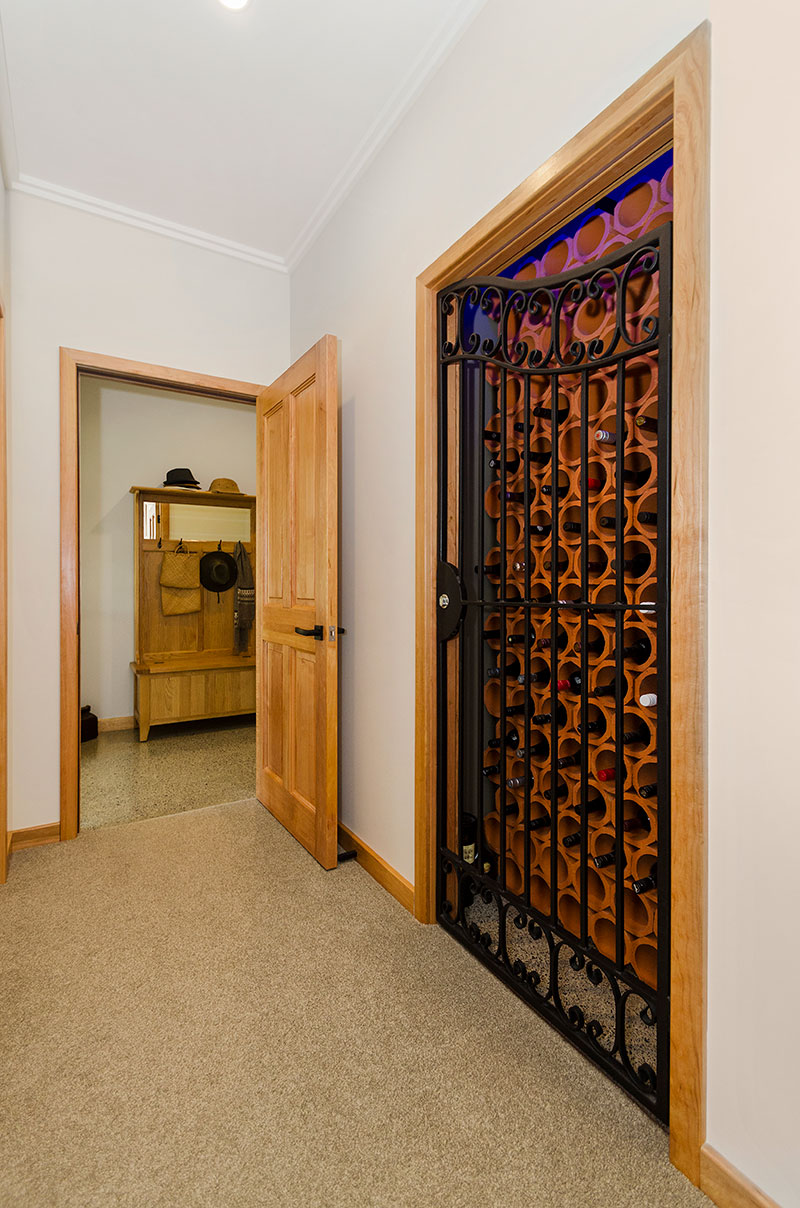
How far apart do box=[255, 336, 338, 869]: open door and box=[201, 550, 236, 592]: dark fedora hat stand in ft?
6.55

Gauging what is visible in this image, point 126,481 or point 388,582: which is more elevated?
point 126,481

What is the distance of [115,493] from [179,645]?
1298mm

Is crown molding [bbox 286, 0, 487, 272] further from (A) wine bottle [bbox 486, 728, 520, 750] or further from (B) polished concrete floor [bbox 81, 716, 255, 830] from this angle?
(B) polished concrete floor [bbox 81, 716, 255, 830]

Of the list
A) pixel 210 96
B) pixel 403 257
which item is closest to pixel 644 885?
pixel 403 257

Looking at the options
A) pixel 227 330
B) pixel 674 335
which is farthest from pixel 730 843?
pixel 227 330

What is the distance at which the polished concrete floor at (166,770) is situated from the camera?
325cm

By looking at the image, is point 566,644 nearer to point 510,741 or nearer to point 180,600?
point 510,741

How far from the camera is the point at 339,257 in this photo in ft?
9.11

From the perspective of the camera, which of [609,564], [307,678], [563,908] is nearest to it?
[609,564]

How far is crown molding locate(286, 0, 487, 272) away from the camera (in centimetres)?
192

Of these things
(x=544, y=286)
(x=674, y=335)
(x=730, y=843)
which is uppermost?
(x=544, y=286)

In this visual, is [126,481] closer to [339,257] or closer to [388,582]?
[339,257]

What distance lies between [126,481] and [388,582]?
348 cm

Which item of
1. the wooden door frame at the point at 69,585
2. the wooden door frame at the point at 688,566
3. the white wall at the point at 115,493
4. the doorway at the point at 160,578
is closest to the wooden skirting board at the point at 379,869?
the wooden door frame at the point at 688,566
